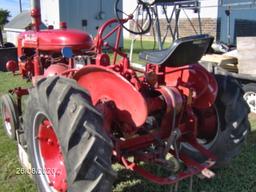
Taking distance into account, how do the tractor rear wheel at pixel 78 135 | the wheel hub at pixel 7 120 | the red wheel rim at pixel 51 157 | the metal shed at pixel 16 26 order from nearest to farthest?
the tractor rear wheel at pixel 78 135 < the red wheel rim at pixel 51 157 < the wheel hub at pixel 7 120 < the metal shed at pixel 16 26

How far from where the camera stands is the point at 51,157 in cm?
284

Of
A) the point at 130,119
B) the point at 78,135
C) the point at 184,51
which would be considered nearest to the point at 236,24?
the point at 184,51

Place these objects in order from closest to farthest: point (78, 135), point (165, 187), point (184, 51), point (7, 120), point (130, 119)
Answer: point (78, 135) < point (184, 51) < point (130, 119) < point (165, 187) < point (7, 120)

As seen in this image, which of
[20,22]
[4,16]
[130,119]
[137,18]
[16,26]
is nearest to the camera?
[130,119]

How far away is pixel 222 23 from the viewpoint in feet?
46.7

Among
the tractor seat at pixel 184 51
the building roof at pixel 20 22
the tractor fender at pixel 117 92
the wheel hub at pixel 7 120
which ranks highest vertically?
the building roof at pixel 20 22

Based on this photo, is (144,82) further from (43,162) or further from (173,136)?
(43,162)

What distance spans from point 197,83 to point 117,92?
26.2 inches

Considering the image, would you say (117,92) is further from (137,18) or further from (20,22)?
(20,22)

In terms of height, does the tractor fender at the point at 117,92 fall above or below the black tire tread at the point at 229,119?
above

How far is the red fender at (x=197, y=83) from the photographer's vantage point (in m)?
2.73

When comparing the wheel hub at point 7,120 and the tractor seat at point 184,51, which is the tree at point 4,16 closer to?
the wheel hub at point 7,120

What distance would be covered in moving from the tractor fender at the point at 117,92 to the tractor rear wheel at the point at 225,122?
85 cm

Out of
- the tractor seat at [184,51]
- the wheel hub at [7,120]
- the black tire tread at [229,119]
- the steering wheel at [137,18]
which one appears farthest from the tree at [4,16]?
the tractor seat at [184,51]
